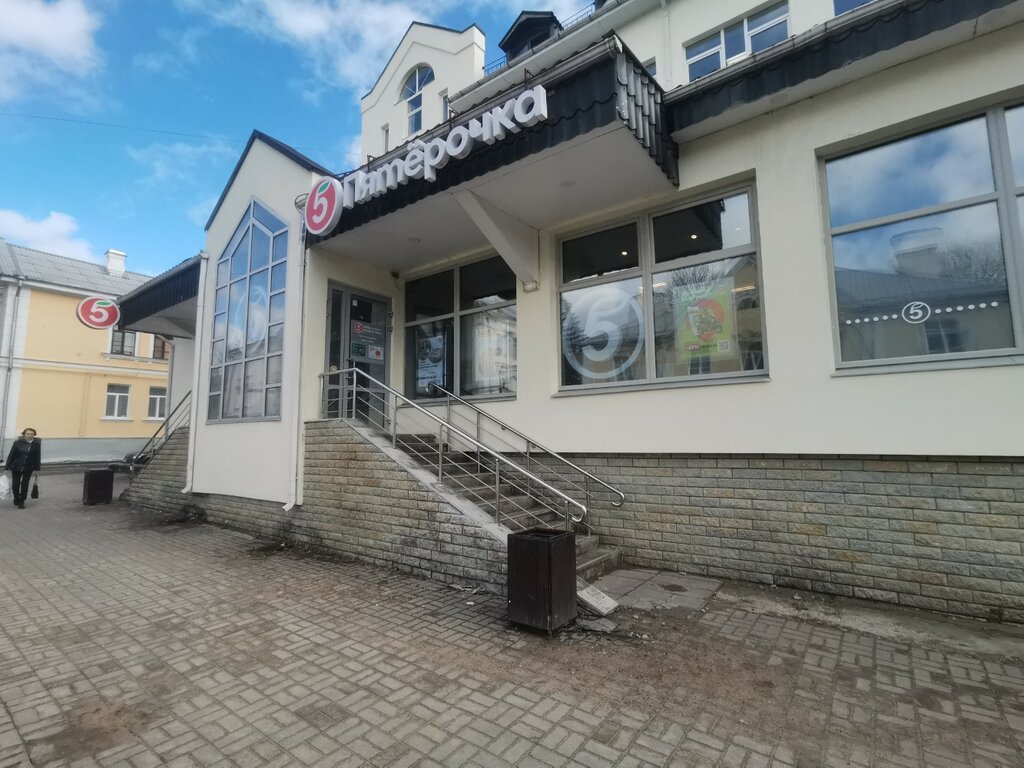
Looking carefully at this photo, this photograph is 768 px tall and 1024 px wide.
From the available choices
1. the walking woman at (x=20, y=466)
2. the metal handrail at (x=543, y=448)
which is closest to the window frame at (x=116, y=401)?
the walking woman at (x=20, y=466)

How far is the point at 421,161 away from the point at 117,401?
2481 centimetres

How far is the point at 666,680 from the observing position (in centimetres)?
311

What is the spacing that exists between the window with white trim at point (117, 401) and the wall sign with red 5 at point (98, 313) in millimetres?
13074

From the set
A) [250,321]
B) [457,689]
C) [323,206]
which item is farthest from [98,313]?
[457,689]

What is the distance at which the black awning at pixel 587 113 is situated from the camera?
4.63 m

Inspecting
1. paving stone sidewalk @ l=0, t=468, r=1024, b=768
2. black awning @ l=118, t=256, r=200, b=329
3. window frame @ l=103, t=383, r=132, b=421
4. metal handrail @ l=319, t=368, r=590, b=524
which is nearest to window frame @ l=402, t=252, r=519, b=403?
metal handrail @ l=319, t=368, r=590, b=524

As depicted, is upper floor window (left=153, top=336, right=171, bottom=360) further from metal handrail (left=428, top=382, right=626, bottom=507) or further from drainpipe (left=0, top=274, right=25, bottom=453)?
metal handrail (left=428, top=382, right=626, bottom=507)

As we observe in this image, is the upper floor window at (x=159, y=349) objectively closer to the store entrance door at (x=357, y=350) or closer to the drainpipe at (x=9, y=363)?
the drainpipe at (x=9, y=363)

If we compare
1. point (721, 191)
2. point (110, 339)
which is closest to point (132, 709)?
point (721, 191)

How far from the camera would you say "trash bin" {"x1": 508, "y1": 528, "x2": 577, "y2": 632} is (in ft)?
12.3

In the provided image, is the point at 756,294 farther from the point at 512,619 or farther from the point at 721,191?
the point at 512,619

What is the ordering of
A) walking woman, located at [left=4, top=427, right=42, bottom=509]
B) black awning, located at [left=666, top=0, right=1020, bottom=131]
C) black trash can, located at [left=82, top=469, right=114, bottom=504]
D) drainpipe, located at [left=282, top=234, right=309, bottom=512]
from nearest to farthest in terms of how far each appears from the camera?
black awning, located at [left=666, top=0, right=1020, bottom=131] → drainpipe, located at [left=282, top=234, right=309, bottom=512] → walking woman, located at [left=4, top=427, right=42, bottom=509] → black trash can, located at [left=82, top=469, right=114, bottom=504]

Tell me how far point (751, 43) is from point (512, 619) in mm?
10305

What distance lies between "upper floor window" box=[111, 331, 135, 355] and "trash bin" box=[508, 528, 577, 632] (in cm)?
2643
